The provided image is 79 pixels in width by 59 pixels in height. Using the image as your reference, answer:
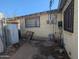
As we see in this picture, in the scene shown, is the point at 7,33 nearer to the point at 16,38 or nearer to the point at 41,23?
the point at 16,38

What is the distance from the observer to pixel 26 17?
16.0 meters

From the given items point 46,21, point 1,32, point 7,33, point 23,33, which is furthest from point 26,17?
point 1,32

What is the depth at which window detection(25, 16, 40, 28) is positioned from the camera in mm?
15095

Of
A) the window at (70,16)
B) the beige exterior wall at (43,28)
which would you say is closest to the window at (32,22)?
the beige exterior wall at (43,28)

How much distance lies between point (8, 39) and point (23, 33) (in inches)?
215

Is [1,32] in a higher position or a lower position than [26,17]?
lower

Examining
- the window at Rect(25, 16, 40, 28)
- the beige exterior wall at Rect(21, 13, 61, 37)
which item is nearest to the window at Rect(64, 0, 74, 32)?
the beige exterior wall at Rect(21, 13, 61, 37)

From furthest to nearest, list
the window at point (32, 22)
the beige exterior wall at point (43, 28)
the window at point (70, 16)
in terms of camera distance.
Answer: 1. the window at point (32, 22)
2. the beige exterior wall at point (43, 28)
3. the window at point (70, 16)

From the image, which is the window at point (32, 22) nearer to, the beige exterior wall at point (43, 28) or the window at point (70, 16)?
the beige exterior wall at point (43, 28)

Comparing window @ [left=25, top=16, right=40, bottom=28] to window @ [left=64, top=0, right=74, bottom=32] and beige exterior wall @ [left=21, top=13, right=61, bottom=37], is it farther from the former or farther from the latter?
window @ [left=64, top=0, right=74, bottom=32]

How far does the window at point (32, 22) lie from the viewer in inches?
594

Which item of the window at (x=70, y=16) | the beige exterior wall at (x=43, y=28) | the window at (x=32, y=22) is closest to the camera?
the window at (x=70, y=16)

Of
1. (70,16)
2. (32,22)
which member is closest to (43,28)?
(32,22)

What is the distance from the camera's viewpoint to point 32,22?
1576cm
